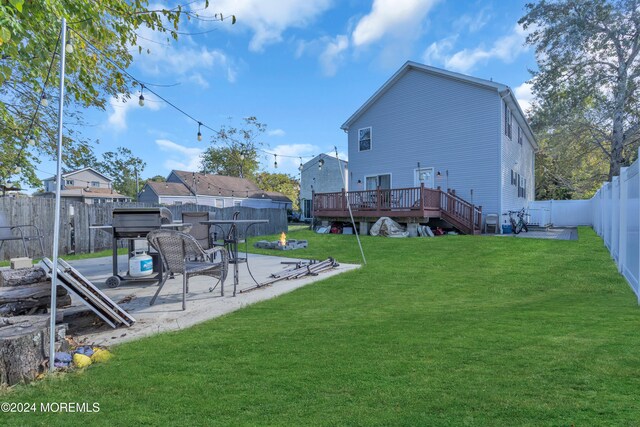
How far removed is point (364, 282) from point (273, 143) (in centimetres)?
3336

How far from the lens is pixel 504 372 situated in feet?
7.92

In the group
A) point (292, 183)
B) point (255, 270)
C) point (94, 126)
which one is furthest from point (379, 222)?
point (292, 183)

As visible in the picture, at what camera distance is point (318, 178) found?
31.4 meters

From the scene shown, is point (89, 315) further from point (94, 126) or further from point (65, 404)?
point (94, 126)

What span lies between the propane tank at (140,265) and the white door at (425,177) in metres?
13.0

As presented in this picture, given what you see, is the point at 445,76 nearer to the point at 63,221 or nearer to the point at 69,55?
the point at 69,55

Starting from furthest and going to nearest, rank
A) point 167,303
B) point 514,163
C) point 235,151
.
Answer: point 235,151
point 514,163
point 167,303

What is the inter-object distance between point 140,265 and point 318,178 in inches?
1023

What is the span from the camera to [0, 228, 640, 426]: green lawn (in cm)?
198

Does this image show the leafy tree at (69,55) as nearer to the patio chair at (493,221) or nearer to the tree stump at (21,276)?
the tree stump at (21,276)

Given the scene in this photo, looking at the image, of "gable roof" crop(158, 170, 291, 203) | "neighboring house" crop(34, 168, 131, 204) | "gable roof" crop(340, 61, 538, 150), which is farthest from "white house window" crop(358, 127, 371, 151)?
"neighboring house" crop(34, 168, 131, 204)

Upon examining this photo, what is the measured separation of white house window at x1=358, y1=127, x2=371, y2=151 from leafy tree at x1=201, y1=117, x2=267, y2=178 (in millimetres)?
19236

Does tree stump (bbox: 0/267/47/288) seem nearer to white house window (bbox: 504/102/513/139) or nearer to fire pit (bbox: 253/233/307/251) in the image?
fire pit (bbox: 253/233/307/251)

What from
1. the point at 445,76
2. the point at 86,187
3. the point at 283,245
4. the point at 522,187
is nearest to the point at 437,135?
the point at 445,76
